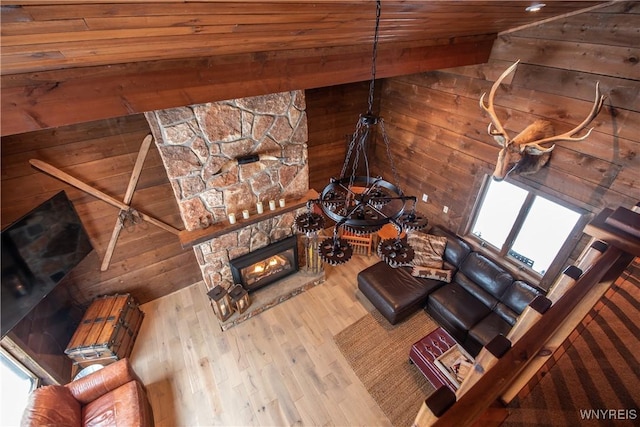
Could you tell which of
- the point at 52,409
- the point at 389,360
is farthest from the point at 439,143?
the point at 52,409

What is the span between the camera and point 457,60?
328 centimetres

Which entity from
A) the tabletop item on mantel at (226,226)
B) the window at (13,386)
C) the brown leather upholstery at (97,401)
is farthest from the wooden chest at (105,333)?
the tabletop item on mantel at (226,226)

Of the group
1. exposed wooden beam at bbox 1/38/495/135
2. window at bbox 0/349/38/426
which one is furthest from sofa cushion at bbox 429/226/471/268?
window at bbox 0/349/38/426

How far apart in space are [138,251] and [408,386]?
3.87 metres

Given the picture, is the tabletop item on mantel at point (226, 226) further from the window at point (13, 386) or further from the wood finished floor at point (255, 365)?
the window at point (13, 386)

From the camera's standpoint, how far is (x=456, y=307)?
149 inches

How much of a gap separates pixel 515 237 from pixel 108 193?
5.20m

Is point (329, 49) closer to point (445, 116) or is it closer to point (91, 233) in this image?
point (445, 116)

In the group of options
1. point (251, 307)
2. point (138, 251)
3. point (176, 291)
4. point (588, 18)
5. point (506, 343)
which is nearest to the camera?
point (506, 343)

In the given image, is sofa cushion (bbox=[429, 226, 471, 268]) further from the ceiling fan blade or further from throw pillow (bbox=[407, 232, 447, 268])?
the ceiling fan blade

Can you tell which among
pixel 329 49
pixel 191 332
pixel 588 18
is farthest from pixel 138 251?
pixel 588 18

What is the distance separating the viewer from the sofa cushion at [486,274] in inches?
149

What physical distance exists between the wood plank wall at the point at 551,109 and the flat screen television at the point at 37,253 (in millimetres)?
4687

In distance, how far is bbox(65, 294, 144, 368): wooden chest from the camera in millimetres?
3355
